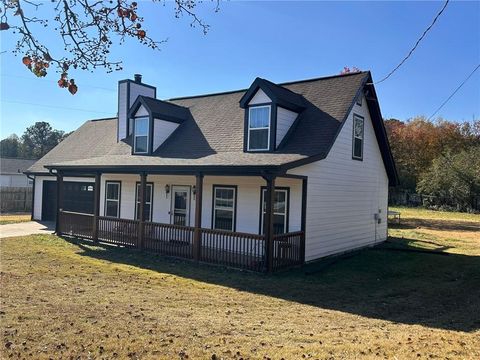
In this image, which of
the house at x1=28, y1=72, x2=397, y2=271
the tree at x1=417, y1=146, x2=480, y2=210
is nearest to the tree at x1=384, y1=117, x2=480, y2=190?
the tree at x1=417, y1=146, x2=480, y2=210

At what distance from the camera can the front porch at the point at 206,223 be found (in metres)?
11.2

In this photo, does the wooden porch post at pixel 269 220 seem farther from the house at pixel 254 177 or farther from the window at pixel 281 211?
the window at pixel 281 211

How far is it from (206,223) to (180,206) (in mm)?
1575

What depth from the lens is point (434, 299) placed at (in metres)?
8.87

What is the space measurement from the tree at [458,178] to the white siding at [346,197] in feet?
85.5

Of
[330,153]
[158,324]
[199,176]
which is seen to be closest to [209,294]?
[158,324]

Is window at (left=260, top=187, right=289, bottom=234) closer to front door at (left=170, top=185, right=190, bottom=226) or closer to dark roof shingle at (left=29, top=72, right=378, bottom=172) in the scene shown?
dark roof shingle at (left=29, top=72, right=378, bottom=172)

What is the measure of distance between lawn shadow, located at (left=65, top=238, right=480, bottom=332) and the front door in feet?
7.29

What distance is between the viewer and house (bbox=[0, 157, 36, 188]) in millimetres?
41166

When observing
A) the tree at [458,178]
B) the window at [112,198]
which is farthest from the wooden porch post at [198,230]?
the tree at [458,178]

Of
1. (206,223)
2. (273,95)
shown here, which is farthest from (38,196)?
(273,95)

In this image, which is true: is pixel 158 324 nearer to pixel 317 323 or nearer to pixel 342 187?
pixel 317 323

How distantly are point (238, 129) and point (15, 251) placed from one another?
8.17m

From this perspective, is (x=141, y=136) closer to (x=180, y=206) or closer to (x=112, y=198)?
(x=112, y=198)
